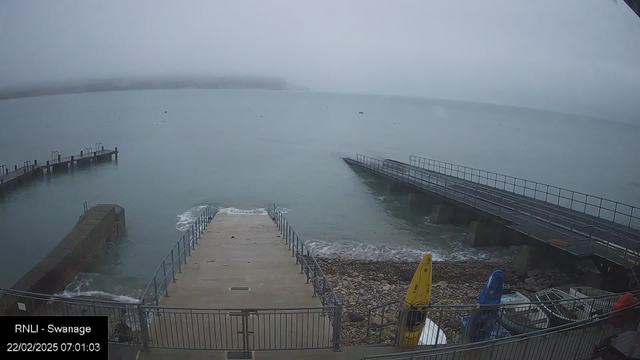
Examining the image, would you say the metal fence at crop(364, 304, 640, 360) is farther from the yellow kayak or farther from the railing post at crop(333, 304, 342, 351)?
the railing post at crop(333, 304, 342, 351)

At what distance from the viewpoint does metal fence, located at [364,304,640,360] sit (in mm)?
6559

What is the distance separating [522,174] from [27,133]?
268 ft

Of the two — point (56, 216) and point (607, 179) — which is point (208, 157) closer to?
point (56, 216)

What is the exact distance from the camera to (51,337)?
16.8 ft

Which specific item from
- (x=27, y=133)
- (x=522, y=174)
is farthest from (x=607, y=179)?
(x=27, y=133)

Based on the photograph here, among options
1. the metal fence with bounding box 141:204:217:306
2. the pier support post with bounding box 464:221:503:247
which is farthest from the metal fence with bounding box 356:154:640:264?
the metal fence with bounding box 141:204:217:306

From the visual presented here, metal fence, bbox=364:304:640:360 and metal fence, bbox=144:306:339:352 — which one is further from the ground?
metal fence, bbox=364:304:640:360

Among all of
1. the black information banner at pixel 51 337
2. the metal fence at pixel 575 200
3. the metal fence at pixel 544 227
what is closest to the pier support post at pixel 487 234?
the metal fence at pixel 544 227

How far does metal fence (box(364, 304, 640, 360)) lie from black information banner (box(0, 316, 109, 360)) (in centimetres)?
421

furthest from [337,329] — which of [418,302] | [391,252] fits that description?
[391,252]

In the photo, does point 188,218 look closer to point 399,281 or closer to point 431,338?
point 399,281

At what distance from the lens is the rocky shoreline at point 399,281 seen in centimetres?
1549

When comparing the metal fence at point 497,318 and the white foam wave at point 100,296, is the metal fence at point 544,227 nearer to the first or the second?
the metal fence at point 497,318

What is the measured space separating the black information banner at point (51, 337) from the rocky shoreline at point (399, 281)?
865 cm
